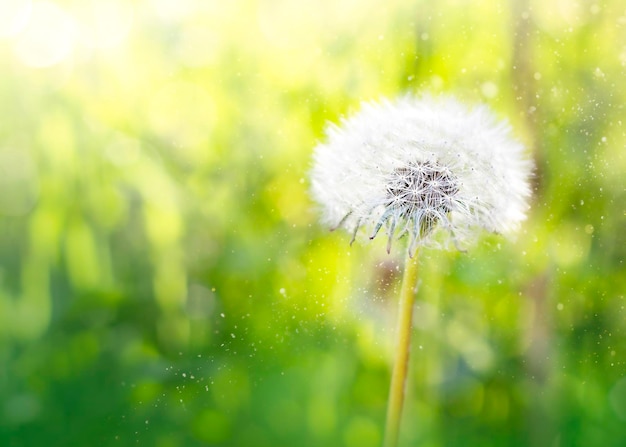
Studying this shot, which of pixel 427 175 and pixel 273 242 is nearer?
pixel 427 175

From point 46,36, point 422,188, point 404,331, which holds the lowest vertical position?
point 404,331

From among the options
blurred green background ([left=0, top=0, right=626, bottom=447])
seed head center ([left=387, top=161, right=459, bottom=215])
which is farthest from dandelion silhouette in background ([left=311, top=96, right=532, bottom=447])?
blurred green background ([left=0, top=0, right=626, bottom=447])

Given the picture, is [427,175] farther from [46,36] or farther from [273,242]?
[46,36]

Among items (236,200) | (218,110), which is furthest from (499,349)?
(218,110)

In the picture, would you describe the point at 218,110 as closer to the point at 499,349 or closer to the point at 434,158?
the point at 434,158

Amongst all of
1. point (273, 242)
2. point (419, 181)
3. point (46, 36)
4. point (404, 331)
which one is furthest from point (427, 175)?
point (46, 36)

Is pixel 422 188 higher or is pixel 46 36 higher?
pixel 46 36

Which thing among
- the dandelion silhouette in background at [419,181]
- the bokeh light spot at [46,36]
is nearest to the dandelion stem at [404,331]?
the dandelion silhouette in background at [419,181]

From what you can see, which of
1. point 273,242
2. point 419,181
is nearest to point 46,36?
point 273,242
